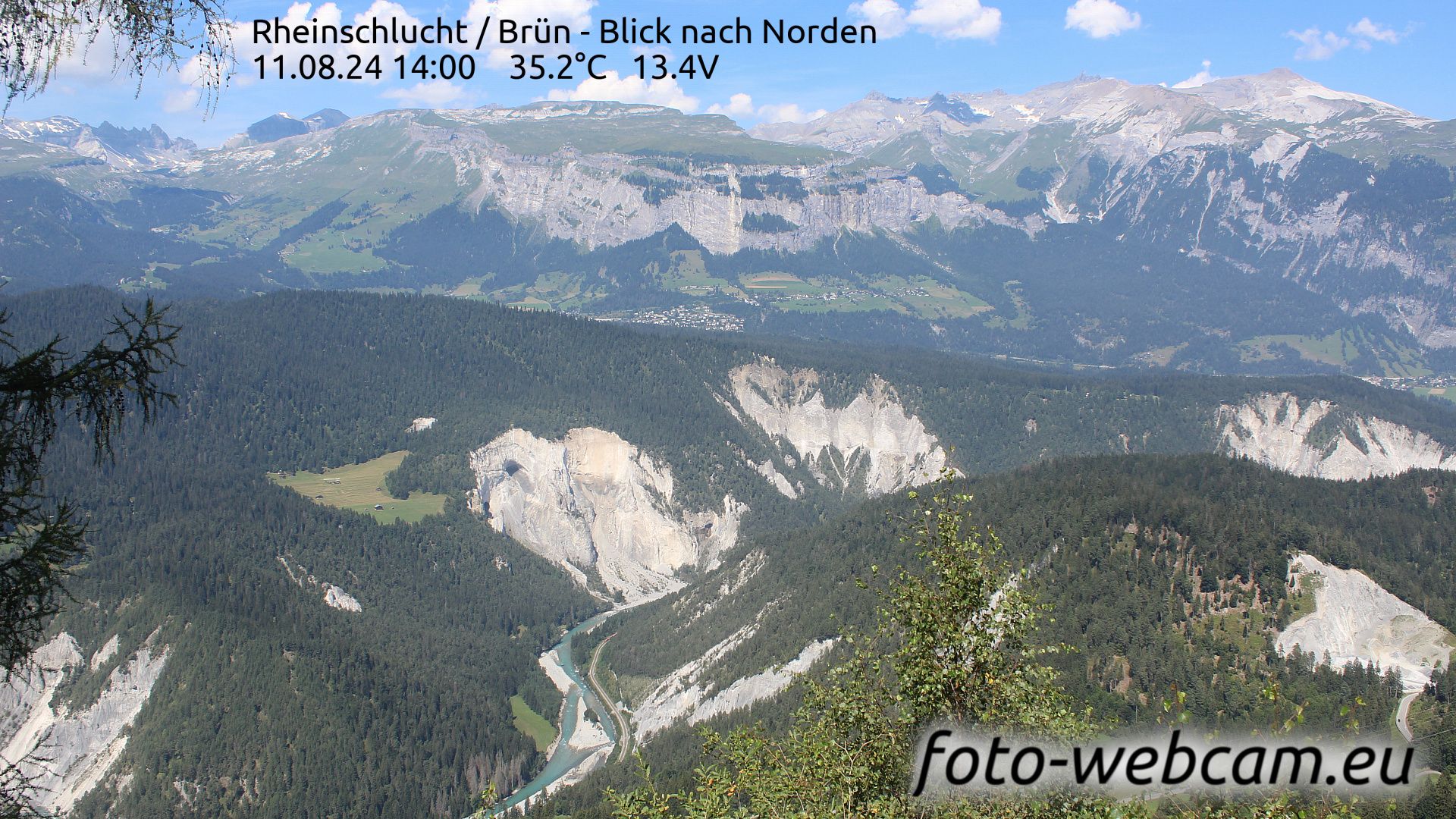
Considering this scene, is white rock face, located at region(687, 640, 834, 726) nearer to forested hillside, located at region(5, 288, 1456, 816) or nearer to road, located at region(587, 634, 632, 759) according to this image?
forested hillside, located at region(5, 288, 1456, 816)

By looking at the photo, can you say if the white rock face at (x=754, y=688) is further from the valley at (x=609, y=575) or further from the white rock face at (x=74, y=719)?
the white rock face at (x=74, y=719)

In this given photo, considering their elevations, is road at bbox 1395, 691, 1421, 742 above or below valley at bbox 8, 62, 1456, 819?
above

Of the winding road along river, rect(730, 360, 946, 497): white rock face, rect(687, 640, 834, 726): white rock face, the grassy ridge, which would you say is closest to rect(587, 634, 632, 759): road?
the winding road along river

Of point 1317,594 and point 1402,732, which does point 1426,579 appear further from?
point 1402,732

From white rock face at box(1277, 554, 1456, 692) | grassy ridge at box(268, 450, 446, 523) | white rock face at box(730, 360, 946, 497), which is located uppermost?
white rock face at box(1277, 554, 1456, 692)

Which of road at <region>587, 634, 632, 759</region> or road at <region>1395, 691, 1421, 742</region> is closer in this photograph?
road at <region>1395, 691, 1421, 742</region>

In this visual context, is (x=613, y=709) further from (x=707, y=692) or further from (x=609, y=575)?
(x=609, y=575)

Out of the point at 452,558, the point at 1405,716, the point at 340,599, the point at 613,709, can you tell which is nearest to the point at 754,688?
the point at 613,709
